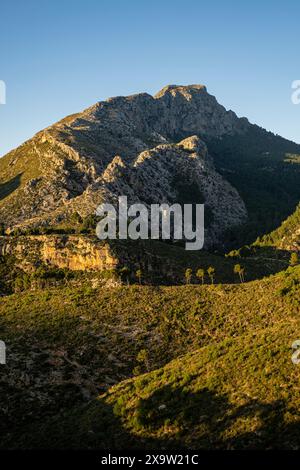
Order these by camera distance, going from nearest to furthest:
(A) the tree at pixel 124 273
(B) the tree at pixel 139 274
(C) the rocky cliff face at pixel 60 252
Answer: (B) the tree at pixel 139 274
(A) the tree at pixel 124 273
(C) the rocky cliff face at pixel 60 252

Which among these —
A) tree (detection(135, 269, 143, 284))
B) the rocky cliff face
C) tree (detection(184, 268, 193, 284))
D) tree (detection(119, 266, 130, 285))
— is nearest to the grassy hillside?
tree (detection(135, 269, 143, 284))

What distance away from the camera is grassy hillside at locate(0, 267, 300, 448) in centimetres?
4225

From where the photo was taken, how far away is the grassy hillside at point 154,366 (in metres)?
42.2

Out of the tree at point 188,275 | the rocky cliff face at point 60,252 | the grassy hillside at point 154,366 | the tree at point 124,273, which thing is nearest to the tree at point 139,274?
the tree at point 124,273

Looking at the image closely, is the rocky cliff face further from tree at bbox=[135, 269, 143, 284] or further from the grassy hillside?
the grassy hillside

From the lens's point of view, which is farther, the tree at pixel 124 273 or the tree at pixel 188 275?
the tree at pixel 124 273

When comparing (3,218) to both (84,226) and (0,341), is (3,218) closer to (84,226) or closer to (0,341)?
(84,226)

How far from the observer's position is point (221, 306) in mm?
82375

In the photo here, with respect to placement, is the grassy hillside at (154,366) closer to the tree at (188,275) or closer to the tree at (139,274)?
the tree at (139,274)

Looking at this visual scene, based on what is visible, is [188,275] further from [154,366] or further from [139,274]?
[154,366]
